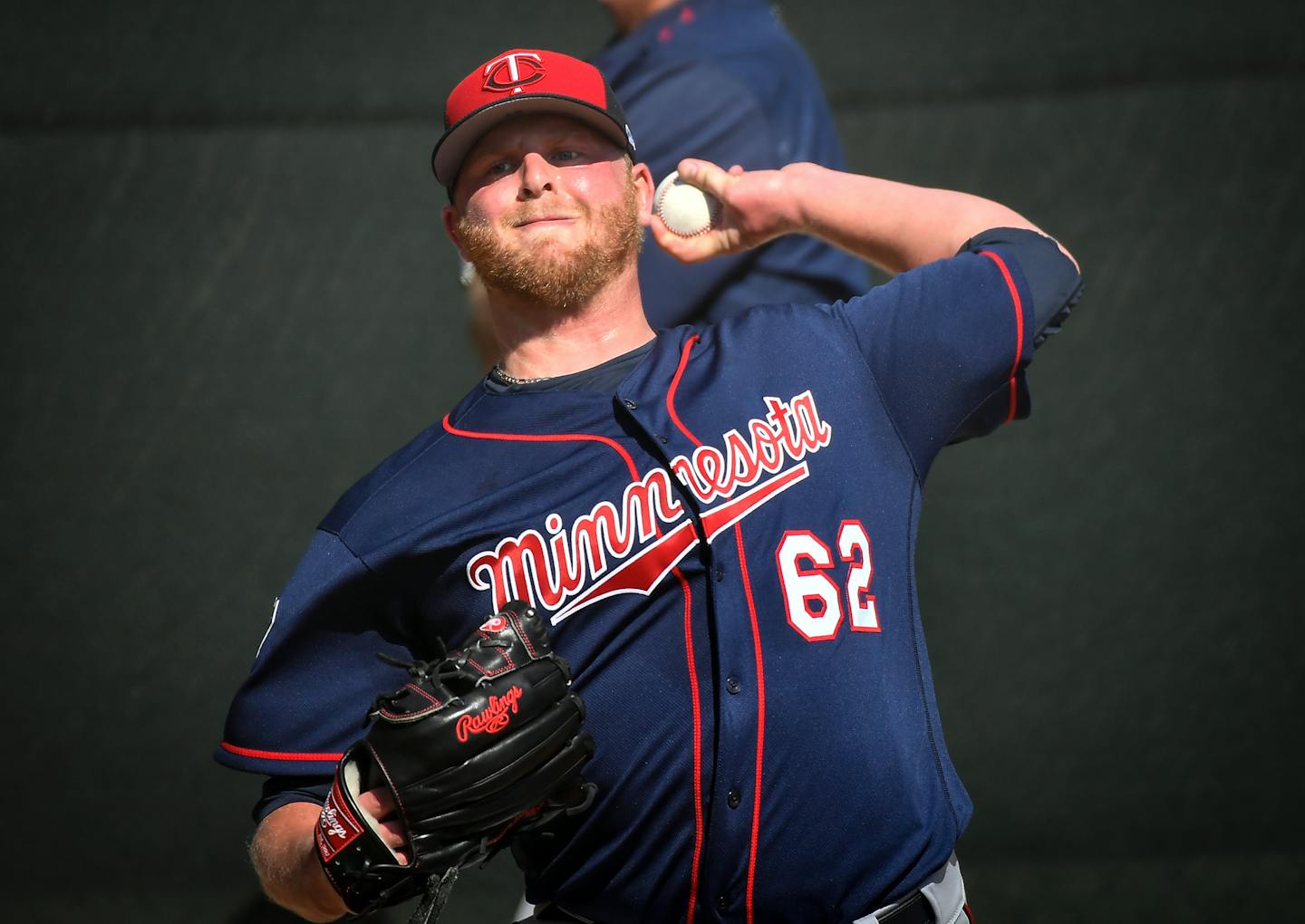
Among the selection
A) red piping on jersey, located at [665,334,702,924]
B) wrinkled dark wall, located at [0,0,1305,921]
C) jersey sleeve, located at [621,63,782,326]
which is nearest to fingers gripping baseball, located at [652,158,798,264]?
jersey sleeve, located at [621,63,782,326]

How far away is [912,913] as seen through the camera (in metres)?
1.06

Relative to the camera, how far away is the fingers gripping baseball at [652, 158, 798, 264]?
1.25m

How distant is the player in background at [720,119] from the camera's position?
156cm

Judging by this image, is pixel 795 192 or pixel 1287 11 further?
pixel 1287 11

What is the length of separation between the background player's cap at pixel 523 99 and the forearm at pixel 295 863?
0.60 meters

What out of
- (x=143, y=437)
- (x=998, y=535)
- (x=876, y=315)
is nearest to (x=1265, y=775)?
(x=998, y=535)

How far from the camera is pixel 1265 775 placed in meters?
2.29

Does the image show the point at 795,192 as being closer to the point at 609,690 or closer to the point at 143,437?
the point at 609,690

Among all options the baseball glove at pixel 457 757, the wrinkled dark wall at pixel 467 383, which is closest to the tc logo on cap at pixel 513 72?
the baseball glove at pixel 457 757

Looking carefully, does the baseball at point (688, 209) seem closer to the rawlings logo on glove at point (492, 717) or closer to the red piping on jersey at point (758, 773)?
the red piping on jersey at point (758, 773)

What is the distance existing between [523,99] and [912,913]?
0.76 meters

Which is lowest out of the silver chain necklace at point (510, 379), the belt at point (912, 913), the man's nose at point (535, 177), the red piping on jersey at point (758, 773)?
the belt at point (912, 913)

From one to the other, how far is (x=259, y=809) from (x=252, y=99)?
5.40ft

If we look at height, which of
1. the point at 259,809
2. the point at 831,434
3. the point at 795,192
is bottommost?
the point at 259,809
